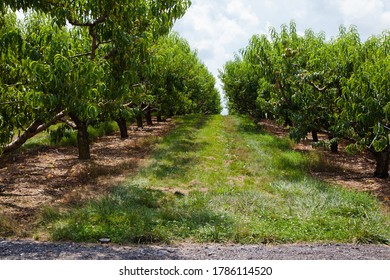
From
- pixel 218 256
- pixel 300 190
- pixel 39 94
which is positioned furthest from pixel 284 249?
pixel 39 94

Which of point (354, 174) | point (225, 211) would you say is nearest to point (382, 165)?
point (354, 174)

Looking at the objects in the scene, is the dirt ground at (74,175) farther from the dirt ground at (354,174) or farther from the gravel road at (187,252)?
Answer: the gravel road at (187,252)

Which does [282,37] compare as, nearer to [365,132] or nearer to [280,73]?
[280,73]

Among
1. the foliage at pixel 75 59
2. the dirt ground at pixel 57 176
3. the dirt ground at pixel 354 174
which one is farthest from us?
the dirt ground at pixel 354 174

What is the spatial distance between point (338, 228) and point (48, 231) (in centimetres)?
589

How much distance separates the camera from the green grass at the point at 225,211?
8.06 m

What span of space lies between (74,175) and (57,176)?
23.2 inches

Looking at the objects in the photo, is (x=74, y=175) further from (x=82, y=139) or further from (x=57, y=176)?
(x=82, y=139)

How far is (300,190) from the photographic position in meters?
11.6

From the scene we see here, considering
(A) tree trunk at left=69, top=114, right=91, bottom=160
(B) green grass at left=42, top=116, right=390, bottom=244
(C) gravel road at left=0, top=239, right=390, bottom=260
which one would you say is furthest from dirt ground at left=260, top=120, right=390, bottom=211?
(A) tree trunk at left=69, top=114, right=91, bottom=160

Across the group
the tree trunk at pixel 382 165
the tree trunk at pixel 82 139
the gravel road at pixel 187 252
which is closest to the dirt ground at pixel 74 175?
the tree trunk at pixel 382 165

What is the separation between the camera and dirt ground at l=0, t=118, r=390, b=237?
426 inches

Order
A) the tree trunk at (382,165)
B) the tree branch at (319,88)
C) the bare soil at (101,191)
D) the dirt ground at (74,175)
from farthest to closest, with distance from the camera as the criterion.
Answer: the tree branch at (319,88) < the tree trunk at (382,165) < the dirt ground at (74,175) < the bare soil at (101,191)

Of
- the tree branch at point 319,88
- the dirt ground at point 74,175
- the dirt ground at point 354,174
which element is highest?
the tree branch at point 319,88
